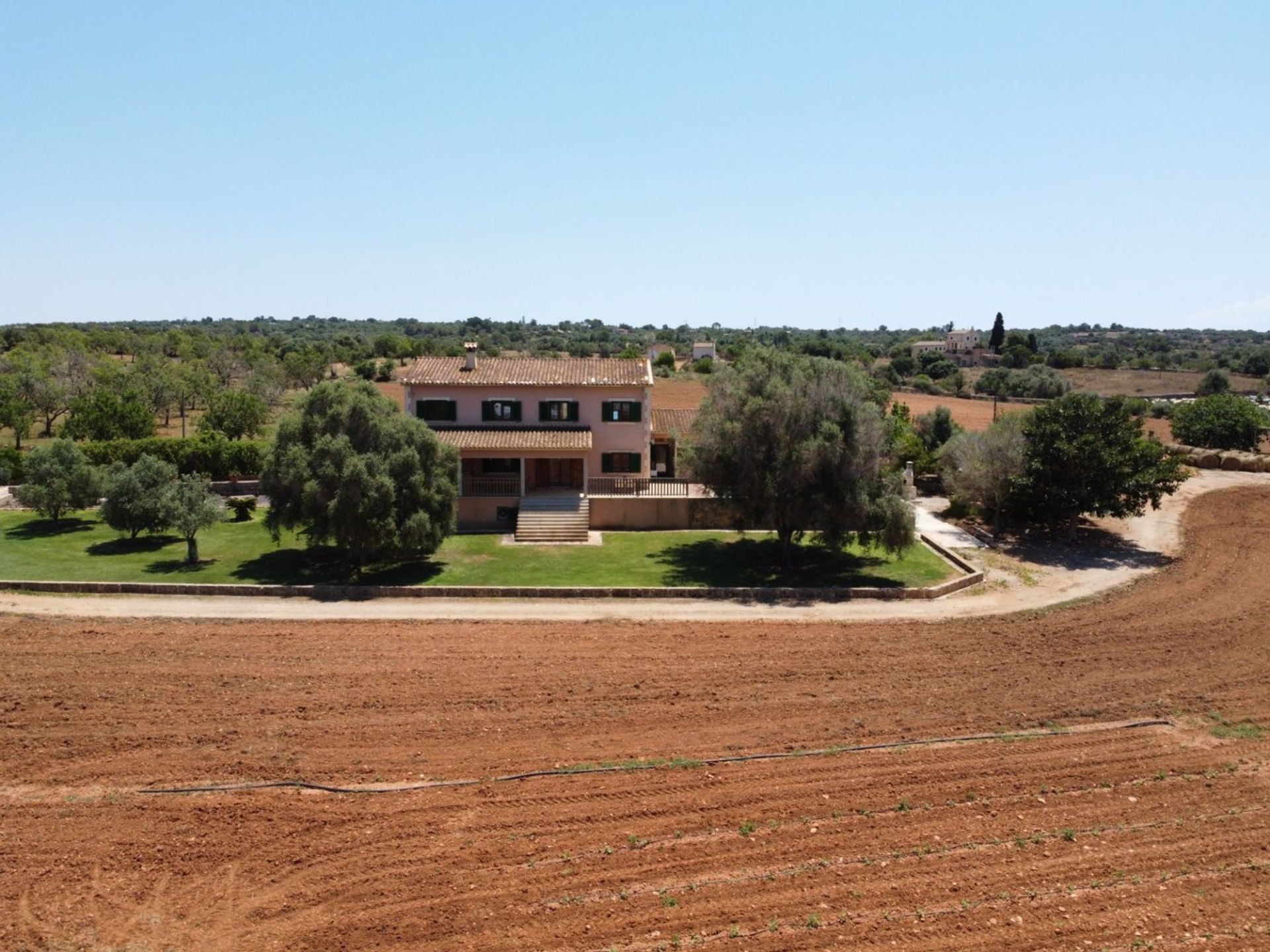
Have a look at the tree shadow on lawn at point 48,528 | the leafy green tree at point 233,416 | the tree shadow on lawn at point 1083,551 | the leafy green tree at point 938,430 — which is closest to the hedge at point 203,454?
the tree shadow on lawn at point 48,528

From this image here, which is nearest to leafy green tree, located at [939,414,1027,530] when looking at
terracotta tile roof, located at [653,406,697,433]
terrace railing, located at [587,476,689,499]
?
terrace railing, located at [587,476,689,499]

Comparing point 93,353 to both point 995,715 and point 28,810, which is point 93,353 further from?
point 995,715

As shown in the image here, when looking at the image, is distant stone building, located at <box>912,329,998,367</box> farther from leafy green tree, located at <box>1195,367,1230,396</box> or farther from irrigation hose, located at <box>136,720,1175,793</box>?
irrigation hose, located at <box>136,720,1175,793</box>

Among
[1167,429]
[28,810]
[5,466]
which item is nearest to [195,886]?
[28,810]

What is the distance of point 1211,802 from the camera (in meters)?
16.2

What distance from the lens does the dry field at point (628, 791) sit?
1281 cm

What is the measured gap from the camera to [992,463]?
37.2 metres

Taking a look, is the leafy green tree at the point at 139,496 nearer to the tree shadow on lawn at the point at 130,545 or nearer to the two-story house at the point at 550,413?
the tree shadow on lawn at the point at 130,545

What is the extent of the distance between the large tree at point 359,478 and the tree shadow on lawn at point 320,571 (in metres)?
0.52

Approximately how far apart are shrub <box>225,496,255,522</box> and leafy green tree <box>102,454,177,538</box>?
465 cm

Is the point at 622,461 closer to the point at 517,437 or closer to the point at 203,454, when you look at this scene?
the point at 517,437

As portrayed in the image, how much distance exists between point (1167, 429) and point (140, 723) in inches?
2912

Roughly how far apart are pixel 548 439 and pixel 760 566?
11.5 meters

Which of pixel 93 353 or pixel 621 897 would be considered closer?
pixel 621 897
